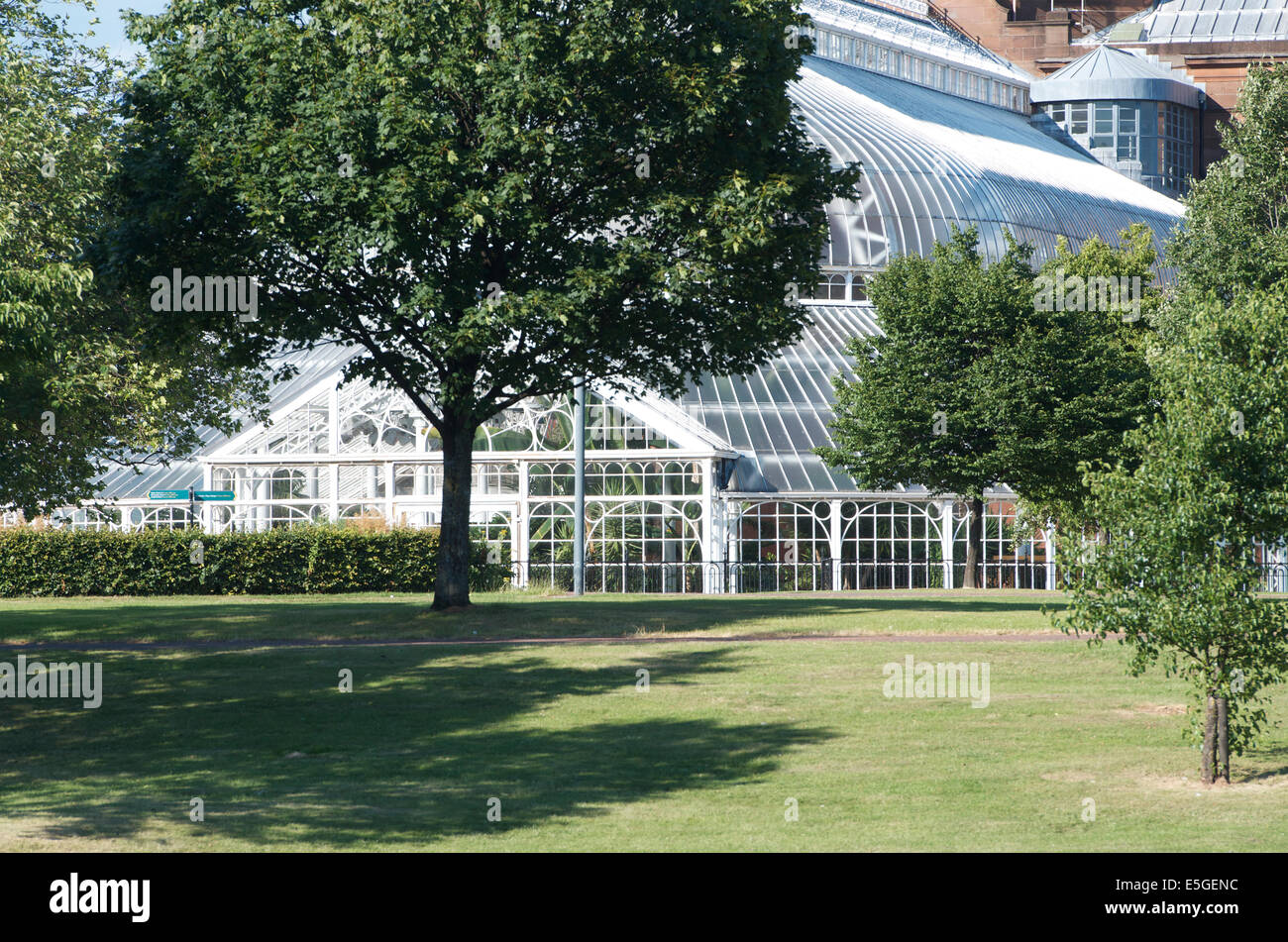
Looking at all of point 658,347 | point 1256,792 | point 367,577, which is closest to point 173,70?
point 658,347

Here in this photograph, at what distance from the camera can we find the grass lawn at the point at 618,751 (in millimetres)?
11656

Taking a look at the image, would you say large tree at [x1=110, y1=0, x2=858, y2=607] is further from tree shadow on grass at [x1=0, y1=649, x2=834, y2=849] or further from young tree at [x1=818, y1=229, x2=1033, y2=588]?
young tree at [x1=818, y1=229, x2=1033, y2=588]

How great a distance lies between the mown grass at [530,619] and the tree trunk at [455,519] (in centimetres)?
41

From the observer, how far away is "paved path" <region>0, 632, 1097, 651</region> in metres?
20.7

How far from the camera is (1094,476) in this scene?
14.0m

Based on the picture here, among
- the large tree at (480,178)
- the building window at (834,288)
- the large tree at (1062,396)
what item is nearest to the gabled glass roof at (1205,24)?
the building window at (834,288)

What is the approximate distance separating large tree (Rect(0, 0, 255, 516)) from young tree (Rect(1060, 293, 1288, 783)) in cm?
1363

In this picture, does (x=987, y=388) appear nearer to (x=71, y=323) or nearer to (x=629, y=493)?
(x=629, y=493)

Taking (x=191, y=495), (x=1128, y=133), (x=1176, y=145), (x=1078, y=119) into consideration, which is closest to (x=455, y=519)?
(x=191, y=495)

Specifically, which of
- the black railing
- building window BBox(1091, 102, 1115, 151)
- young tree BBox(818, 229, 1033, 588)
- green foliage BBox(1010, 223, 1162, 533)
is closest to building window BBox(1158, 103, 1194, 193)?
building window BBox(1091, 102, 1115, 151)

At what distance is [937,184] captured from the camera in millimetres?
55156

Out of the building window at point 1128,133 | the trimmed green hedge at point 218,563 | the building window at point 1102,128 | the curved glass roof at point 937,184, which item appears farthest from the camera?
the building window at point 1102,128

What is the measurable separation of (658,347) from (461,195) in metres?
4.17

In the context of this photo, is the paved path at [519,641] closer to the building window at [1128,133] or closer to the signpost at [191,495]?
the signpost at [191,495]
